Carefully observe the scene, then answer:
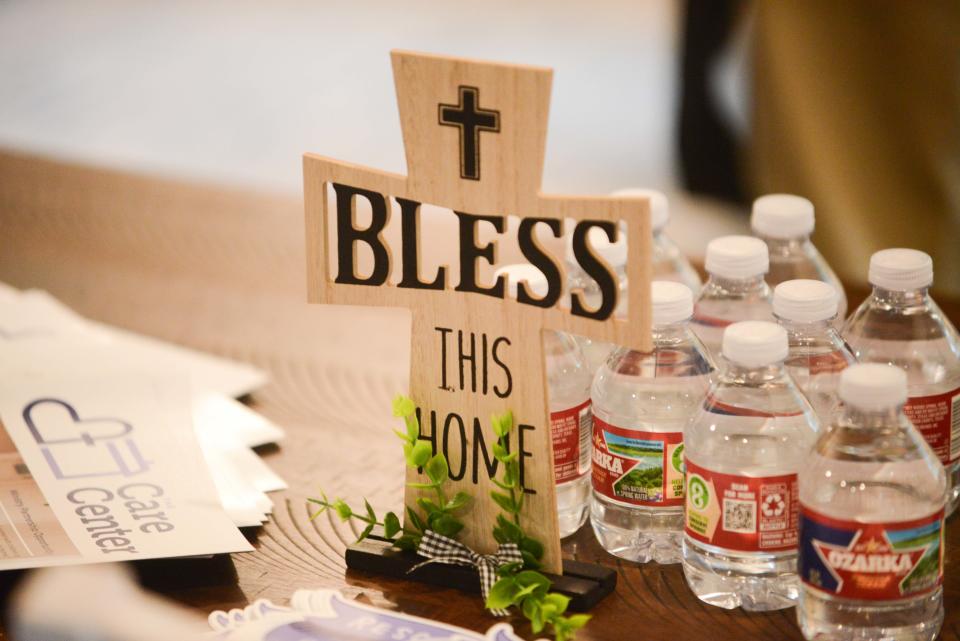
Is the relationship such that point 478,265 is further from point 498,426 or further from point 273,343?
point 273,343

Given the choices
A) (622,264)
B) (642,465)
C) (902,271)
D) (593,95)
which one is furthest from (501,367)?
(593,95)

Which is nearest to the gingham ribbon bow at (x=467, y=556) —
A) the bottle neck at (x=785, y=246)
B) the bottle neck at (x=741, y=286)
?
the bottle neck at (x=741, y=286)

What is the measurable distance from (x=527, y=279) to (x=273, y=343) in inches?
24.6

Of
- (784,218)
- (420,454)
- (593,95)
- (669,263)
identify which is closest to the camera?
(420,454)

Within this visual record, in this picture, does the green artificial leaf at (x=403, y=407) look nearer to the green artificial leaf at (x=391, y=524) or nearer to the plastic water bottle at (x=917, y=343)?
the green artificial leaf at (x=391, y=524)

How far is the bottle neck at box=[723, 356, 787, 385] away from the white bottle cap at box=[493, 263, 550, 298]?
0.55 ft

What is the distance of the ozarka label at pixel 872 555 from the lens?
904 mm

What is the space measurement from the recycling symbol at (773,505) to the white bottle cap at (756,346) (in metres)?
0.10

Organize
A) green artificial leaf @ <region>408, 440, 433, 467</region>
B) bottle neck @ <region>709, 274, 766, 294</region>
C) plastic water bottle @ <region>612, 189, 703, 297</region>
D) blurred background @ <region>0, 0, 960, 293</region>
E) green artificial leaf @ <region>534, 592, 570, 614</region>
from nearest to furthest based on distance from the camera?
green artificial leaf @ <region>534, 592, 570, 614</region>
green artificial leaf @ <region>408, 440, 433, 467</region>
bottle neck @ <region>709, 274, 766, 294</region>
plastic water bottle @ <region>612, 189, 703, 297</region>
blurred background @ <region>0, 0, 960, 293</region>

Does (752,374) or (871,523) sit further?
(752,374)

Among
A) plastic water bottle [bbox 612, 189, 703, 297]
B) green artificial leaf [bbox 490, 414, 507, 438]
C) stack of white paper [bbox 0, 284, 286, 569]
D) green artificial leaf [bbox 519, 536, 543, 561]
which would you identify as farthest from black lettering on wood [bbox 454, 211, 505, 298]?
plastic water bottle [bbox 612, 189, 703, 297]

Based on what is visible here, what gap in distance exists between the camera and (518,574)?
106 centimetres

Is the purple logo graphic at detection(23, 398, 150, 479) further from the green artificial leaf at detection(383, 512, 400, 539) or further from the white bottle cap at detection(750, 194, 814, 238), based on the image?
the white bottle cap at detection(750, 194, 814, 238)

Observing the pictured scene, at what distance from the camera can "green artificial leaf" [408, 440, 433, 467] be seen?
111cm
